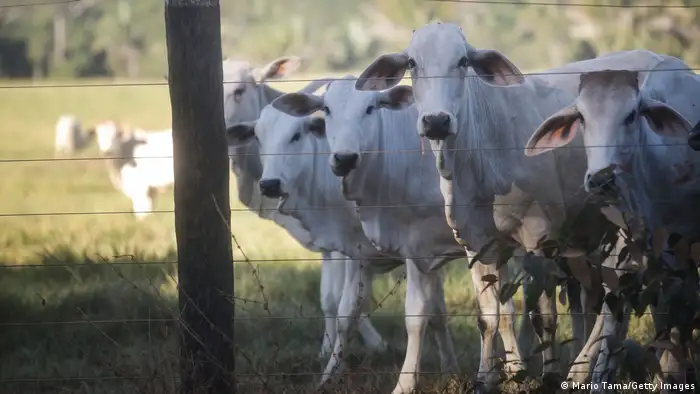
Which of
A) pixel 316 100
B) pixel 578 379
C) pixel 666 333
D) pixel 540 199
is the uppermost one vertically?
pixel 316 100

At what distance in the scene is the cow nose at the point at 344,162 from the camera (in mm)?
6379

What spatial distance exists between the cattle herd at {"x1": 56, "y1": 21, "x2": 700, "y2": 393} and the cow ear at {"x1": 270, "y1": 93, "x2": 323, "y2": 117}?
0.04 feet

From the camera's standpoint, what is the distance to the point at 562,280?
4.20 metres

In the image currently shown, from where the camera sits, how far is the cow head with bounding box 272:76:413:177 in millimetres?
6418

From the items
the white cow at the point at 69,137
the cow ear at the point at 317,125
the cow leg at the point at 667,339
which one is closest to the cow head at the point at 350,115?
the cow ear at the point at 317,125

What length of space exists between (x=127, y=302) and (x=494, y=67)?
3.12 m

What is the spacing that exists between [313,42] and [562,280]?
8.57 meters

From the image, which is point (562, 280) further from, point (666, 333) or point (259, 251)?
point (259, 251)

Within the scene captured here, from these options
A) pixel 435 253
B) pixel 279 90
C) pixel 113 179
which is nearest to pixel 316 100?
pixel 435 253

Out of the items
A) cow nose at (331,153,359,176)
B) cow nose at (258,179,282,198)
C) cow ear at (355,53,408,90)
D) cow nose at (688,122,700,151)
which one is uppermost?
cow ear at (355,53,408,90)

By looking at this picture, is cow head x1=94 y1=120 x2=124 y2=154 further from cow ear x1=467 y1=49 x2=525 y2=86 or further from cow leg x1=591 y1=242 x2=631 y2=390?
cow leg x1=591 y1=242 x2=631 y2=390

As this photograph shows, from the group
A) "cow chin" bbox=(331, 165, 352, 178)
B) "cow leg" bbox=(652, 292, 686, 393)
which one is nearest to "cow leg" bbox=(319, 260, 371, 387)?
"cow chin" bbox=(331, 165, 352, 178)

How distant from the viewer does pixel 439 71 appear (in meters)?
5.86

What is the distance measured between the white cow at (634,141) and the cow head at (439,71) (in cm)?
38
